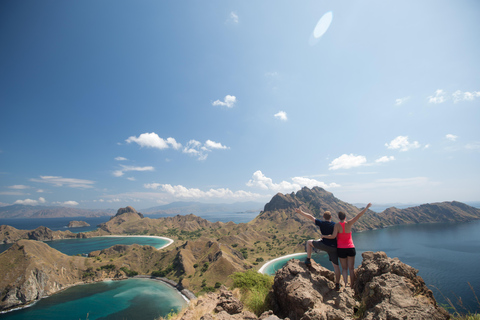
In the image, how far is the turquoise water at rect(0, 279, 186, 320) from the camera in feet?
186

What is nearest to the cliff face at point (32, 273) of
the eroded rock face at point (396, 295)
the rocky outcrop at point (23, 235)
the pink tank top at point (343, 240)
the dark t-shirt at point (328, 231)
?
the dark t-shirt at point (328, 231)

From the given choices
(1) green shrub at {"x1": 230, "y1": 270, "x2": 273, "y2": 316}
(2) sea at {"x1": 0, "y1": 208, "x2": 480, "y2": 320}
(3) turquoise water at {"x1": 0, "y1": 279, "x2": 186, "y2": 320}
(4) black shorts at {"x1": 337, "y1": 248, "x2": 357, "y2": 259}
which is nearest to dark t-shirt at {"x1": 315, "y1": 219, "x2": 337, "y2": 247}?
(4) black shorts at {"x1": 337, "y1": 248, "x2": 357, "y2": 259}

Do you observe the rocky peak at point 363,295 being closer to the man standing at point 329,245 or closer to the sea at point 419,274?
the man standing at point 329,245

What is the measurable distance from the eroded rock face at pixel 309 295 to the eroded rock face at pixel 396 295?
75 cm

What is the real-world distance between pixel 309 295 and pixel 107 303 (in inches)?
3407

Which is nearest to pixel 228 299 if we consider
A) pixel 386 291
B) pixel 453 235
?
pixel 386 291

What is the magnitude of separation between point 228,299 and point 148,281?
92733 millimetres

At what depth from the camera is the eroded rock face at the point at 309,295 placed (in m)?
6.44

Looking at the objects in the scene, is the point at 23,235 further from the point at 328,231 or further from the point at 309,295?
the point at 328,231

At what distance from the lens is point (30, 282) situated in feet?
217

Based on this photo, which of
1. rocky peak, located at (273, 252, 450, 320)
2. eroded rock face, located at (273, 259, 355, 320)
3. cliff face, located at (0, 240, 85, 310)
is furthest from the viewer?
cliff face, located at (0, 240, 85, 310)

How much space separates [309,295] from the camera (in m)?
7.28

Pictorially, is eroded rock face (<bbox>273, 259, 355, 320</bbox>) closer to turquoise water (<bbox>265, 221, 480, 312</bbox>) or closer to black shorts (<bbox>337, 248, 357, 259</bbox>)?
black shorts (<bbox>337, 248, 357, 259</bbox>)

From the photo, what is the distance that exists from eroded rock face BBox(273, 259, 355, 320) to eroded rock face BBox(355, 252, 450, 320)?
2.45ft
